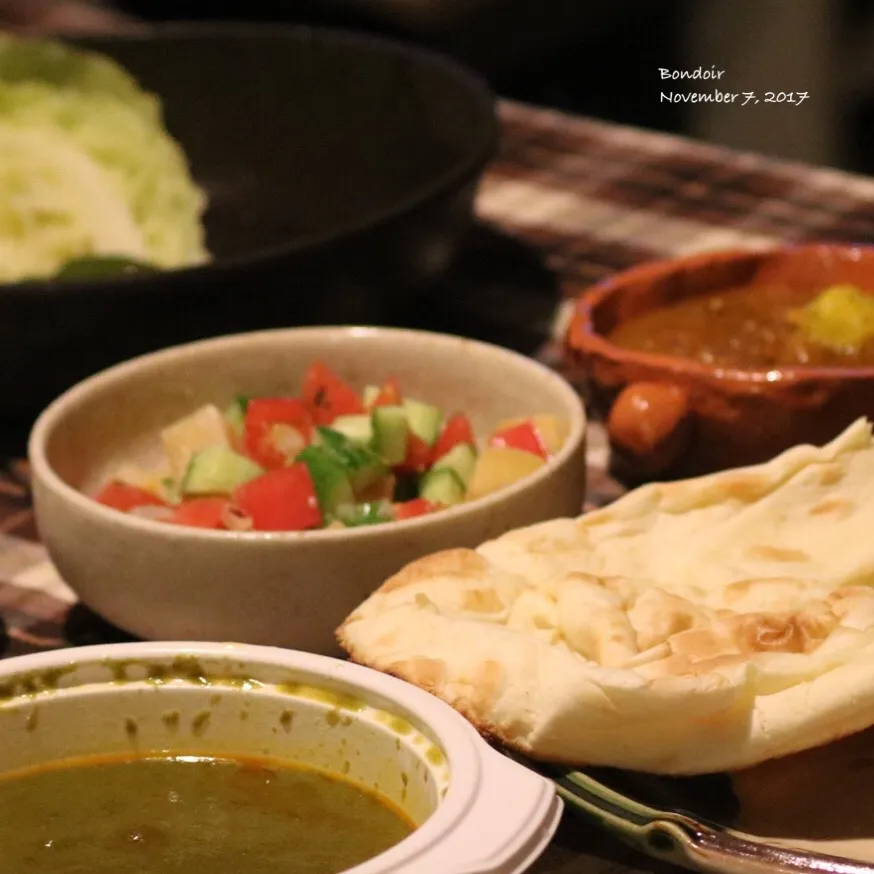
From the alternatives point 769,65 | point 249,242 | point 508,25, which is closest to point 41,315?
point 249,242

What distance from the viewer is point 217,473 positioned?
5.79 feet

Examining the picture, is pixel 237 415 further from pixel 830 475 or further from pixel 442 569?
pixel 830 475

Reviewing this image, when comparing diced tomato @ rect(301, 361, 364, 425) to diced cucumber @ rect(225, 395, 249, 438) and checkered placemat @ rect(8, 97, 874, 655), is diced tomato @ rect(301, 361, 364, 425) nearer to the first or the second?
diced cucumber @ rect(225, 395, 249, 438)

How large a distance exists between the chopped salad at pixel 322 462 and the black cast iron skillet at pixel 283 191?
18 centimetres

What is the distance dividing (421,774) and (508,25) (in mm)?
4562

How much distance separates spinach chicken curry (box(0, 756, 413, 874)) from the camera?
1.17m

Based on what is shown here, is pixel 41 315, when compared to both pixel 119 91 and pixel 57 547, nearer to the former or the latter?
pixel 57 547

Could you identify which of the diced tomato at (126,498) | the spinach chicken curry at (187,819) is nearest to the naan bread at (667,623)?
the spinach chicken curry at (187,819)

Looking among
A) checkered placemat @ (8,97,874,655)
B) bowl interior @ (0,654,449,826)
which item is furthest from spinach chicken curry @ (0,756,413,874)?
checkered placemat @ (8,97,874,655)

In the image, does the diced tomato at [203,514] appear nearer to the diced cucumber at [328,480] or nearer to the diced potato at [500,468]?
the diced cucumber at [328,480]

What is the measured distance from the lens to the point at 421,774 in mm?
1163

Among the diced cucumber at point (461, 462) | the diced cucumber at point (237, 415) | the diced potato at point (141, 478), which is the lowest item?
the diced potato at point (141, 478)

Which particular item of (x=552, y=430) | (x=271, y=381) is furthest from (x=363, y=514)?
(x=271, y=381)

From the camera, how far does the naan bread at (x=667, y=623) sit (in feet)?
3.93
